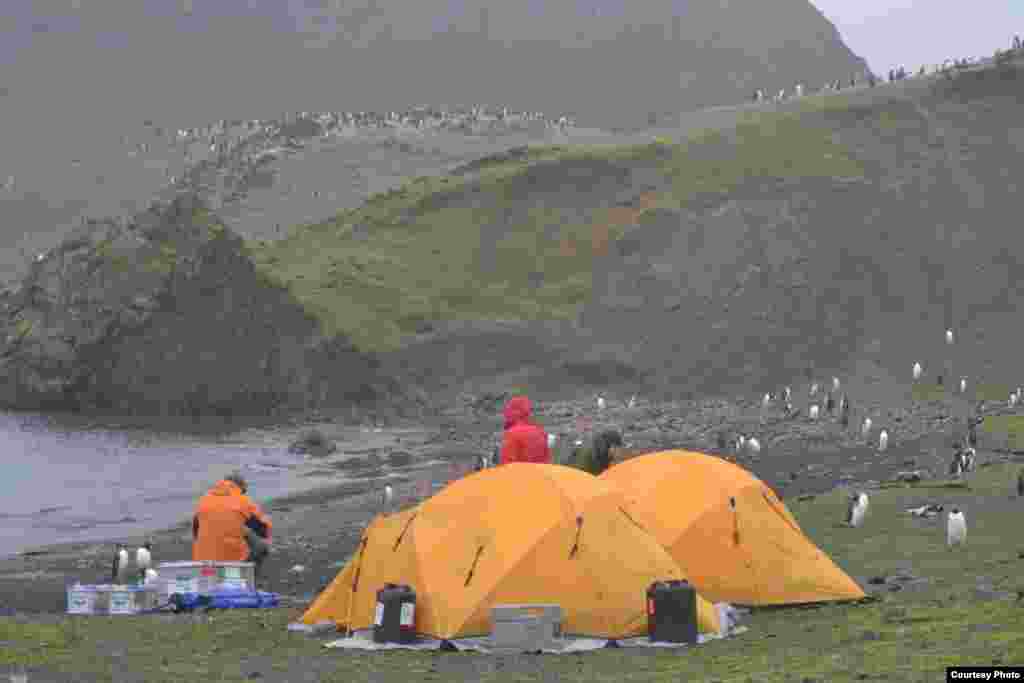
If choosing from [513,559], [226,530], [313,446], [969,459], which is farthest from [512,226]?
[513,559]

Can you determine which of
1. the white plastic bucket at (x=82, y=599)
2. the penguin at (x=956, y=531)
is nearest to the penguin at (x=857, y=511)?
→ the penguin at (x=956, y=531)

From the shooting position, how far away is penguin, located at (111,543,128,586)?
22.8m

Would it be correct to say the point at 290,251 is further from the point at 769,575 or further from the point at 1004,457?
the point at 769,575

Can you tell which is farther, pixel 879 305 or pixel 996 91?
pixel 996 91

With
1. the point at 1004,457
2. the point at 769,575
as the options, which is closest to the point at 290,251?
the point at 1004,457

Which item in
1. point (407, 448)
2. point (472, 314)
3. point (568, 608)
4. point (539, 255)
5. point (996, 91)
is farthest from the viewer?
point (996, 91)

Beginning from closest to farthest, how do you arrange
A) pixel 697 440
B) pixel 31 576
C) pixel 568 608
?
pixel 568 608
pixel 31 576
pixel 697 440

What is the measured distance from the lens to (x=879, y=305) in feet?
212

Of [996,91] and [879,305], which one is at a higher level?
[996,91]

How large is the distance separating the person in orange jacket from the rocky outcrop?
34.5 meters

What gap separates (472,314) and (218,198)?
31854mm

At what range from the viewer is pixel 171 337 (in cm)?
5519

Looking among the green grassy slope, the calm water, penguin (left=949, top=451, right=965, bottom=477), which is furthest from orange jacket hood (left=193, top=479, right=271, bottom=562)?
the green grassy slope

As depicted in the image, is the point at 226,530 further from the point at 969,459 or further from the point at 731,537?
the point at 969,459
